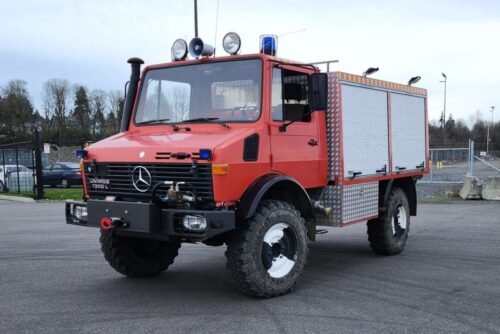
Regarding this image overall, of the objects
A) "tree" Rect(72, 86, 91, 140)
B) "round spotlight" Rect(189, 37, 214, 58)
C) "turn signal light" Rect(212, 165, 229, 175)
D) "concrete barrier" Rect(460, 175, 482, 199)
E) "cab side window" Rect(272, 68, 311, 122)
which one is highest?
"tree" Rect(72, 86, 91, 140)

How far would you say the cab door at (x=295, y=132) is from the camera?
6023mm

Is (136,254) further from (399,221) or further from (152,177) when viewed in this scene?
(399,221)

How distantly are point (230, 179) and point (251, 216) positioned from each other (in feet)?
1.58

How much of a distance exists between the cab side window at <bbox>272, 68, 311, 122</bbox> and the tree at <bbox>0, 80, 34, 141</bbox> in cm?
6309

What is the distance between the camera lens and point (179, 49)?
21.5ft

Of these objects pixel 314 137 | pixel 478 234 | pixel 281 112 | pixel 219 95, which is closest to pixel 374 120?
pixel 314 137

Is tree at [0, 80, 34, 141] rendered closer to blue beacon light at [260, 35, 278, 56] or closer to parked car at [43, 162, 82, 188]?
parked car at [43, 162, 82, 188]

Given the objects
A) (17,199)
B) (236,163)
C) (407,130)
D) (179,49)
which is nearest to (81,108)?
(17,199)

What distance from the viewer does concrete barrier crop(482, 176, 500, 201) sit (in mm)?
16312

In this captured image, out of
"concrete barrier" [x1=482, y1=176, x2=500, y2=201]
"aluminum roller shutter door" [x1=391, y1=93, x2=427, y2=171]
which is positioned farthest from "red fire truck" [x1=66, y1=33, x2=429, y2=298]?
"concrete barrier" [x1=482, y1=176, x2=500, y2=201]

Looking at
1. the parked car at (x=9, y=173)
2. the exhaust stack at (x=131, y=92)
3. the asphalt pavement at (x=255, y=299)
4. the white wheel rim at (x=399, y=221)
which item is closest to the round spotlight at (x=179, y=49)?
the exhaust stack at (x=131, y=92)

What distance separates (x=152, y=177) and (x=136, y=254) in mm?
1641

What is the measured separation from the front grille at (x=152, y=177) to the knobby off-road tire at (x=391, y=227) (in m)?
3.72

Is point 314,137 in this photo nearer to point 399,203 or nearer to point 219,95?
point 219,95
